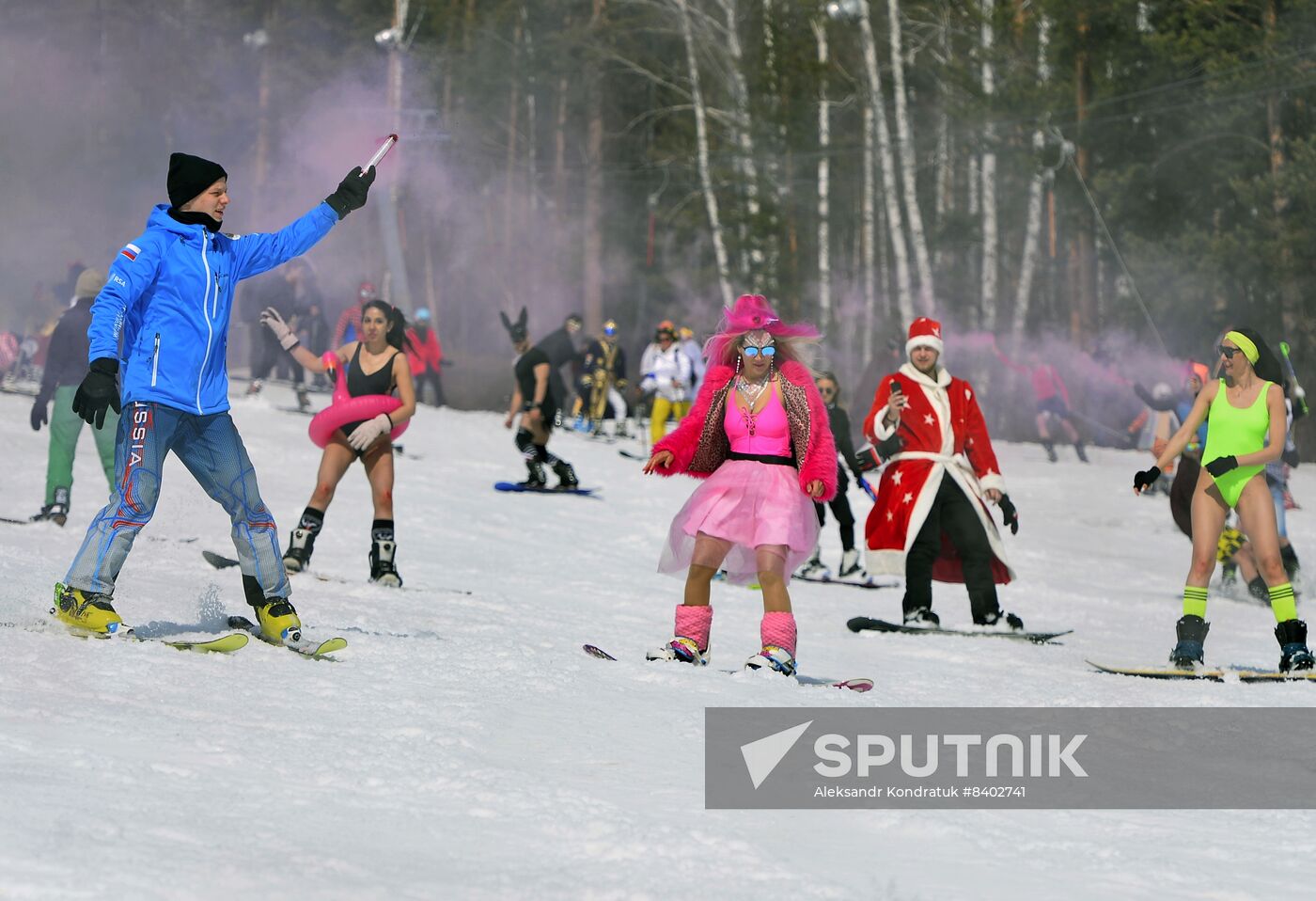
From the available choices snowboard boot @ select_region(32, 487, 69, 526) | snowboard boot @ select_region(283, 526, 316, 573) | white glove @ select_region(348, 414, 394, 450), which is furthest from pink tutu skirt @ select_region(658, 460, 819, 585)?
snowboard boot @ select_region(32, 487, 69, 526)

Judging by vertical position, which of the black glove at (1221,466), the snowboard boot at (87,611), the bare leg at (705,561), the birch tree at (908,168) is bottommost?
the snowboard boot at (87,611)

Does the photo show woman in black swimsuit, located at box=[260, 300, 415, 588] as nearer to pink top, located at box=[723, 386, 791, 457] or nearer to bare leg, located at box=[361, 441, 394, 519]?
bare leg, located at box=[361, 441, 394, 519]

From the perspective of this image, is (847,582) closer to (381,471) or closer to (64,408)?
(381,471)

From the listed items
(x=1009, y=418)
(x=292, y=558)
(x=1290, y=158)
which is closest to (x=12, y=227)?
(x=1009, y=418)

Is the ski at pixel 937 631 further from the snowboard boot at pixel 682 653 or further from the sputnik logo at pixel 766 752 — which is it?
the sputnik logo at pixel 766 752

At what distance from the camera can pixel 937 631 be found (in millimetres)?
9883

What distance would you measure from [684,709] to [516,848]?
2138 mm

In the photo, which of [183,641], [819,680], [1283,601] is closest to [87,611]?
[183,641]

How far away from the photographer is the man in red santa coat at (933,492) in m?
9.98

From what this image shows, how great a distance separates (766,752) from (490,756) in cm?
89

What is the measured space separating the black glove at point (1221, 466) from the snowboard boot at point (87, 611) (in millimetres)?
5012

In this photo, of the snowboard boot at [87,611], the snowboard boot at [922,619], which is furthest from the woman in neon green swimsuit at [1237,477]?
the snowboard boot at [87,611]

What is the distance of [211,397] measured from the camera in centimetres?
686

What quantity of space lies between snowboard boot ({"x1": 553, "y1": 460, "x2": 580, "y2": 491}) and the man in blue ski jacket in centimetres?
1048
